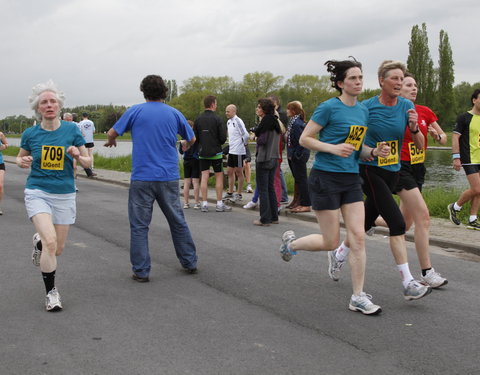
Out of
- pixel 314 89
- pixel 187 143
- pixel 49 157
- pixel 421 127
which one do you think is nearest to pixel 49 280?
pixel 49 157

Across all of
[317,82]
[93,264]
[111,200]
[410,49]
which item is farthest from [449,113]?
[93,264]

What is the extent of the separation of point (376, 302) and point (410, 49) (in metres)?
76.9

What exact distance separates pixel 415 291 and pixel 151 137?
111 inches

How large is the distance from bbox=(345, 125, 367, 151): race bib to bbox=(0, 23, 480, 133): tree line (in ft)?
213

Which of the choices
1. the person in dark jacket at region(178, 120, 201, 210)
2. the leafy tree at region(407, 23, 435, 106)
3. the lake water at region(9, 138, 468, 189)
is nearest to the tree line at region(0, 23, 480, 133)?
the leafy tree at region(407, 23, 435, 106)

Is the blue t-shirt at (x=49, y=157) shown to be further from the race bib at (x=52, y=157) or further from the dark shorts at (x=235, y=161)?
the dark shorts at (x=235, y=161)

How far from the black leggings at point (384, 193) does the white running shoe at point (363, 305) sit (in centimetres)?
66

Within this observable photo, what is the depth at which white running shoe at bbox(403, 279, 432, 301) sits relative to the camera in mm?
5027

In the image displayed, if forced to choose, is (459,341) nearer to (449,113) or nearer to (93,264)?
(93,264)

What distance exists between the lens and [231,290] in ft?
18.5

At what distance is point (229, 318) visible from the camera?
15.6 ft

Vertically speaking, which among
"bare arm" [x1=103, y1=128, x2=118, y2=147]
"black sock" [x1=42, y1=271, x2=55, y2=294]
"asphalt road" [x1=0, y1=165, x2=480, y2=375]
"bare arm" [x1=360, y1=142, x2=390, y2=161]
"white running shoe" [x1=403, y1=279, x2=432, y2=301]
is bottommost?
"asphalt road" [x1=0, y1=165, x2=480, y2=375]

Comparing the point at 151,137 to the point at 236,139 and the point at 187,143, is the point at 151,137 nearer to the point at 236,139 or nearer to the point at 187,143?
the point at 187,143

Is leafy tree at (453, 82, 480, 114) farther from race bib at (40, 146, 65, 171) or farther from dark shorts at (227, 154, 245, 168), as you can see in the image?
race bib at (40, 146, 65, 171)
